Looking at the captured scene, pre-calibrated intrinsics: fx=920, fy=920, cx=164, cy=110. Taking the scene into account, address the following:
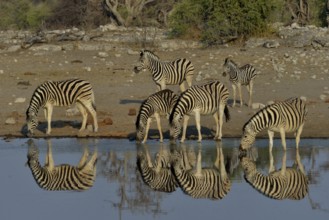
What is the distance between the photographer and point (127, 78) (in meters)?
23.9

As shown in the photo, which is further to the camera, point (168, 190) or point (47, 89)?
point (47, 89)

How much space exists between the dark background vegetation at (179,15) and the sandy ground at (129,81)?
4.47 feet

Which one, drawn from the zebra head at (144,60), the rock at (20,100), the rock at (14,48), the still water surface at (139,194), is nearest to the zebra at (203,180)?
the still water surface at (139,194)

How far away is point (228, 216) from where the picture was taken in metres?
9.96

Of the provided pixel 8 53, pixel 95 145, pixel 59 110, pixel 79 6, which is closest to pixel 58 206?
pixel 95 145

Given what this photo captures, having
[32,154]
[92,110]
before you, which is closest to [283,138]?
[32,154]

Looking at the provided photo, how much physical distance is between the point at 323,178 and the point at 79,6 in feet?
102

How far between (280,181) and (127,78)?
12168 millimetres

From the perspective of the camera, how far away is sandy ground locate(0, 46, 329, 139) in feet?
57.8

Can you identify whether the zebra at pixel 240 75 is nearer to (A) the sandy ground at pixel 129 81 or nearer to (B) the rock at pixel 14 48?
(A) the sandy ground at pixel 129 81

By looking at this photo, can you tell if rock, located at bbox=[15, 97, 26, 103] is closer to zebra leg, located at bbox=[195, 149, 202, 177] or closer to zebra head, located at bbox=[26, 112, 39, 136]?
zebra head, located at bbox=[26, 112, 39, 136]

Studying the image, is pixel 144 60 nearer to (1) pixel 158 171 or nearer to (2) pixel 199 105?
(2) pixel 199 105

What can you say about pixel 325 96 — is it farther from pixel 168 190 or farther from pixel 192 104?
pixel 168 190

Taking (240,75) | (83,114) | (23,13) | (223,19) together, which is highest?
(23,13)
